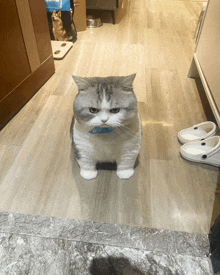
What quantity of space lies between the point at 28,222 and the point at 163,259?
573 millimetres

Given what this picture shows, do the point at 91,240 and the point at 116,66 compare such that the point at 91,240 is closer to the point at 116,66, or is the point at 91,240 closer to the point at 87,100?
the point at 87,100

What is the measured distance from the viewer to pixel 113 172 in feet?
3.66

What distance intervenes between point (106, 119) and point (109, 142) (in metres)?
0.17

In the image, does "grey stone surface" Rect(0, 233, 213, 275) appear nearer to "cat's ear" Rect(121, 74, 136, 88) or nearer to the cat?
"cat's ear" Rect(121, 74, 136, 88)

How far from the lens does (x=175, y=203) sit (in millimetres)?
1000

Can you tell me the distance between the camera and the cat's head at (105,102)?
732 mm

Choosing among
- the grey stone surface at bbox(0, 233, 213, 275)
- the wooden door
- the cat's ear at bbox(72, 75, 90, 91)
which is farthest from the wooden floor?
the wooden door

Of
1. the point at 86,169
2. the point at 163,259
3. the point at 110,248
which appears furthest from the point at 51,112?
the point at 163,259

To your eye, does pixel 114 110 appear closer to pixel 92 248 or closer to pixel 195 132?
pixel 92 248

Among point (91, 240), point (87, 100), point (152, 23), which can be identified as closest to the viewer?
point (87, 100)

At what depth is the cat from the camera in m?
2.21

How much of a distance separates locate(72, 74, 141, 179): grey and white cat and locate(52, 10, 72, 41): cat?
1.81 metres

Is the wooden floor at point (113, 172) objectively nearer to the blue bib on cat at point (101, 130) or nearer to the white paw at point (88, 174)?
the white paw at point (88, 174)

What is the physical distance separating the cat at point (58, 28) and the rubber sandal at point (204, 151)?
1.90 metres
